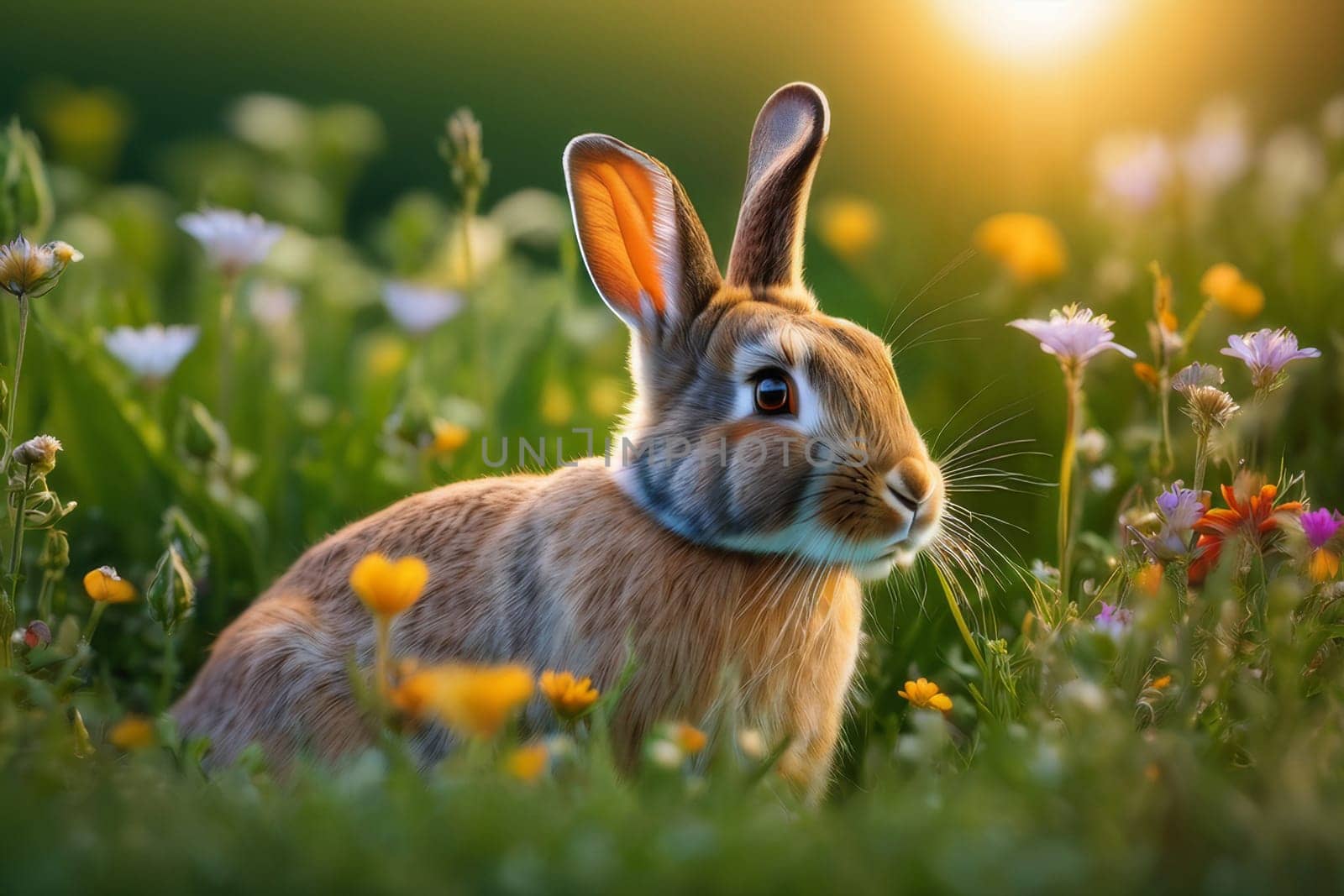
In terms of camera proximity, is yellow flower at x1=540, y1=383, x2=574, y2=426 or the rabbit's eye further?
yellow flower at x1=540, y1=383, x2=574, y2=426

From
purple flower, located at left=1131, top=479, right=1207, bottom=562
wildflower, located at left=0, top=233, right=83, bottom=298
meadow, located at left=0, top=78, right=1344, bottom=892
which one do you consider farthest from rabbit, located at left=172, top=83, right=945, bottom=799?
wildflower, located at left=0, top=233, right=83, bottom=298

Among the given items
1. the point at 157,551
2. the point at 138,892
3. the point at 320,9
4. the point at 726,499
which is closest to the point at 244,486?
the point at 157,551

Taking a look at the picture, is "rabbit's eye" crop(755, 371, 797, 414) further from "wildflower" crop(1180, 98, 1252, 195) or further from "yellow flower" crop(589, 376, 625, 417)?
"wildflower" crop(1180, 98, 1252, 195)

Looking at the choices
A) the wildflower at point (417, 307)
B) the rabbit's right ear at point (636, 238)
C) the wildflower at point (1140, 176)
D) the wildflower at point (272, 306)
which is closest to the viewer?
the rabbit's right ear at point (636, 238)

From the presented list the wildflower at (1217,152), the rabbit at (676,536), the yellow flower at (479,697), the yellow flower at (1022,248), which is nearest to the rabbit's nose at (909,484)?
the rabbit at (676,536)

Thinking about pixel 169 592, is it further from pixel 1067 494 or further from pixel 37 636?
pixel 1067 494

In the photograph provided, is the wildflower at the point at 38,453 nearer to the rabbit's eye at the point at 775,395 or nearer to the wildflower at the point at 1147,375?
the rabbit's eye at the point at 775,395

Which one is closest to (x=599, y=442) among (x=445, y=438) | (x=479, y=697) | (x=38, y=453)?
(x=445, y=438)

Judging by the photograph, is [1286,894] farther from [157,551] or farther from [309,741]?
[157,551]
